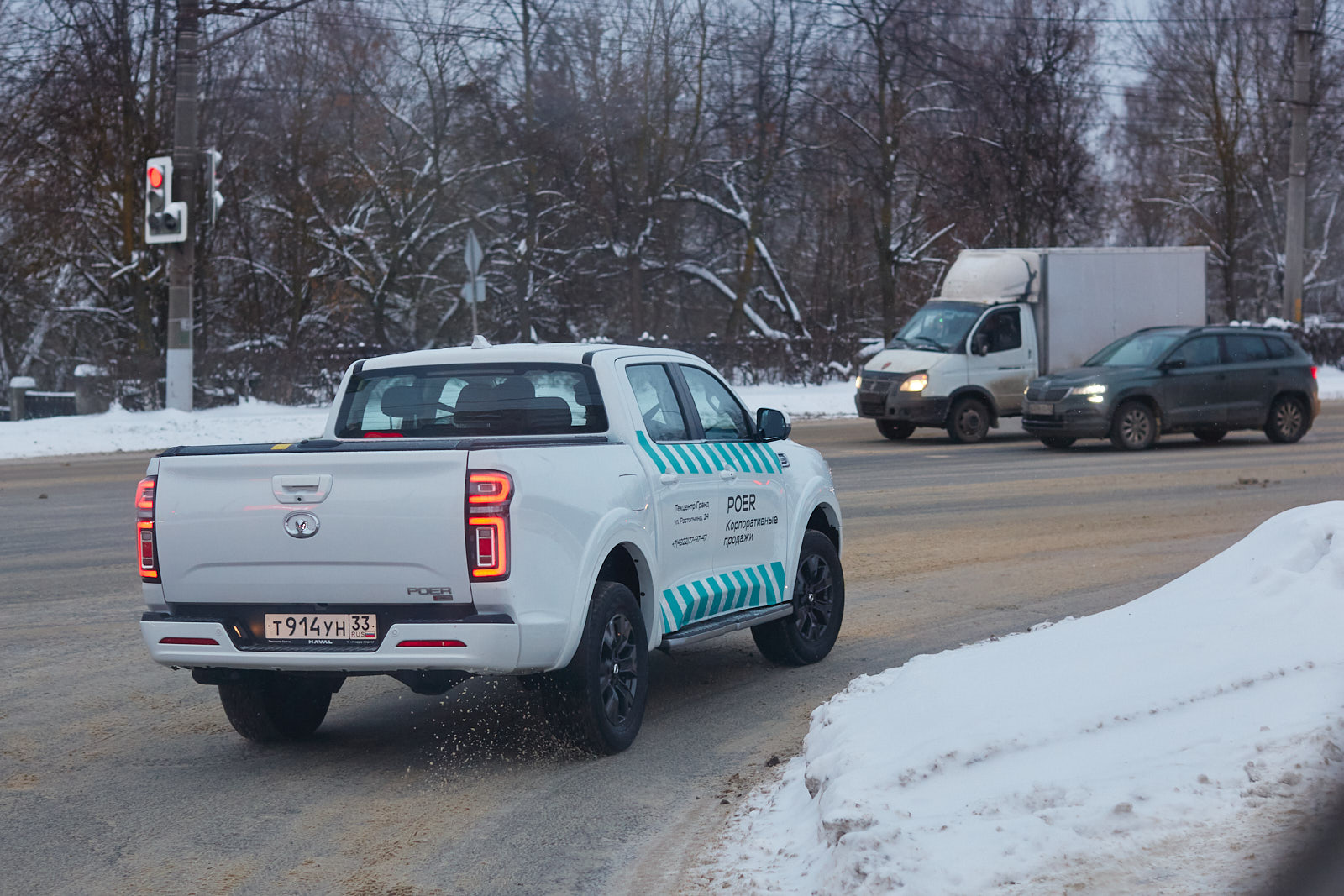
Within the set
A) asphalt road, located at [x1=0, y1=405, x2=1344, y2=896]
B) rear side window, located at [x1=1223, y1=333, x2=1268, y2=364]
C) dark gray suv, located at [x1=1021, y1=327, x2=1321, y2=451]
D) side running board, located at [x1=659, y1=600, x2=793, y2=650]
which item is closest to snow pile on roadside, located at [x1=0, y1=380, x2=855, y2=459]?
dark gray suv, located at [x1=1021, y1=327, x2=1321, y2=451]

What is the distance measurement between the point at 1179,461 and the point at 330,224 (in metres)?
23.8

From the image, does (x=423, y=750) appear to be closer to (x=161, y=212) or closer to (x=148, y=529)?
(x=148, y=529)

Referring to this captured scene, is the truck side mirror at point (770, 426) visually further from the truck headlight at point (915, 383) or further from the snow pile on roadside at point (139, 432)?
the snow pile on roadside at point (139, 432)

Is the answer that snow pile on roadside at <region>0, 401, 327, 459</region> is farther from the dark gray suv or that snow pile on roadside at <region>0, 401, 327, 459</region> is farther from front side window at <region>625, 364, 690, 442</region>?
front side window at <region>625, 364, 690, 442</region>

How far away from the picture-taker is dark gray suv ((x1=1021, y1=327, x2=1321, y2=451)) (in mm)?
21156

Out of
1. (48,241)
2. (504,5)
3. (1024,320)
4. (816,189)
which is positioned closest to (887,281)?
(816,189)

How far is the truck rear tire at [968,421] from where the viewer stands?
2345cm

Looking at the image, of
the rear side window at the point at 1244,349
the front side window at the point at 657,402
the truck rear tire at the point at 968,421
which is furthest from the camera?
the truck rear tire at the point at 968,421

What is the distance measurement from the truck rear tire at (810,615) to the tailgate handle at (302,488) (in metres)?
2.81

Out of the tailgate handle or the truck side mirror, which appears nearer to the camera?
the tailgate handle

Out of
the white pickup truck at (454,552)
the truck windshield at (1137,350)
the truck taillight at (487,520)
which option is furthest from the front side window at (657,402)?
the truck windshield at (1137,350)

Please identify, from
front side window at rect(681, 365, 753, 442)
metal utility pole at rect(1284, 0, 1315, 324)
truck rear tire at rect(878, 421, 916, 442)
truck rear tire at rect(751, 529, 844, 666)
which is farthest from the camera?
metal utility pole at rect(1284, 0, 1315, 324)

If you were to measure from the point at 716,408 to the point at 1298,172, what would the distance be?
32516 mm

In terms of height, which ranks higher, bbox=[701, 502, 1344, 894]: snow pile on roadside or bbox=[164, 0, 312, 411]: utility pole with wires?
bbox=[164, 0, 312, 411]: utility pole with wires
